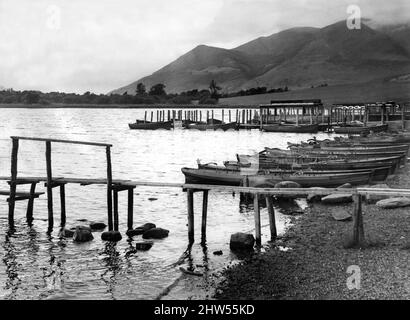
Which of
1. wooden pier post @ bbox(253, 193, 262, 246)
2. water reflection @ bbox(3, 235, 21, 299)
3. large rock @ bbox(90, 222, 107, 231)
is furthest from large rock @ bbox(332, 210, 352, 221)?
water reflection @ bbox(3, 235, 21, 299)

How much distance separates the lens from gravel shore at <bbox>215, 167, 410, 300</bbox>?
13461 millimetres

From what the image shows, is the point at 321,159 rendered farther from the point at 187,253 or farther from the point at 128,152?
the point at 128,152

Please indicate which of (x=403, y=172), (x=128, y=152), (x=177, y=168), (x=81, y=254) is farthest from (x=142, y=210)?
(x=128, y=152)

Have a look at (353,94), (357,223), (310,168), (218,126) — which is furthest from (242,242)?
(353,94)

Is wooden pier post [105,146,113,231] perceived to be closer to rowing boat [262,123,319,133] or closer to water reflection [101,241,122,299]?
water reflection [101,241,122,299]

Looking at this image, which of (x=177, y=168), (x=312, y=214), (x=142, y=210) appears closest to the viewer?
(x=312, y=214)

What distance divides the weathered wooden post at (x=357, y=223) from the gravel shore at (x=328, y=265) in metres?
0.31

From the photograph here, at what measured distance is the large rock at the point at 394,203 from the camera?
21500 mm

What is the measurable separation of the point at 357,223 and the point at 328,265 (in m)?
1.99

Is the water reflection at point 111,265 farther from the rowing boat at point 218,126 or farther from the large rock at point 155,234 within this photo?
the rowing boat at point 218,126

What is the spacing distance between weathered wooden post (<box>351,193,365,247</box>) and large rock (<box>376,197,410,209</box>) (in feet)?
17.1

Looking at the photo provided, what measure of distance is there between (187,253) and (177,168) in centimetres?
3211
